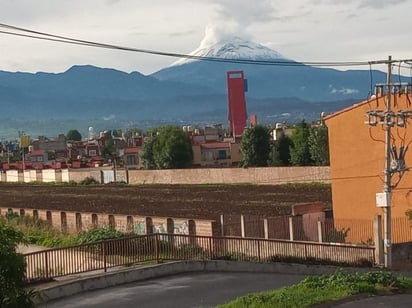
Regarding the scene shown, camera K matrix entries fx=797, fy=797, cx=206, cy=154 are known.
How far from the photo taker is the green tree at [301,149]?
87.7 m

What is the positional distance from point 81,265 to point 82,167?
302ft

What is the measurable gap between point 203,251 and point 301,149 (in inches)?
2404

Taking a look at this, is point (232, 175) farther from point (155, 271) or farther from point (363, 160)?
point (155, 271)

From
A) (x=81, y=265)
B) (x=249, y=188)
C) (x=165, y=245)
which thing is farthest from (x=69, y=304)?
(x=249, y=188)

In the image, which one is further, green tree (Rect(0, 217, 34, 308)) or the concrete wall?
the concrete wall

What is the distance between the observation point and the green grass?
15.3 metres

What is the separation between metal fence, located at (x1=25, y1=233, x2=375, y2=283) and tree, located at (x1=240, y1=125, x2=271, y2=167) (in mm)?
66809

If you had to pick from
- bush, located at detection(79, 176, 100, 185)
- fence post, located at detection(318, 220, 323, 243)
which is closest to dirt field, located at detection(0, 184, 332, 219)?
fence post, located at detection(318, 220, 323, 243)

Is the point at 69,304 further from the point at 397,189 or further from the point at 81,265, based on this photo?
the point at 397,189

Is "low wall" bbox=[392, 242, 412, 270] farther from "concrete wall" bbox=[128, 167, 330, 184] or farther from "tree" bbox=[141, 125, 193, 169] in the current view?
"tree" bbox=[141, 125, 193, 169]

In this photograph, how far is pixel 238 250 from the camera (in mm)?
28094

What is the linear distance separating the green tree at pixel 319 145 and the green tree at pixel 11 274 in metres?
72.5

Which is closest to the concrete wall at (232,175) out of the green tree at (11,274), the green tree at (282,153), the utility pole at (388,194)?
the green tree at (282,153)

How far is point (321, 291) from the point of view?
55.0ft
